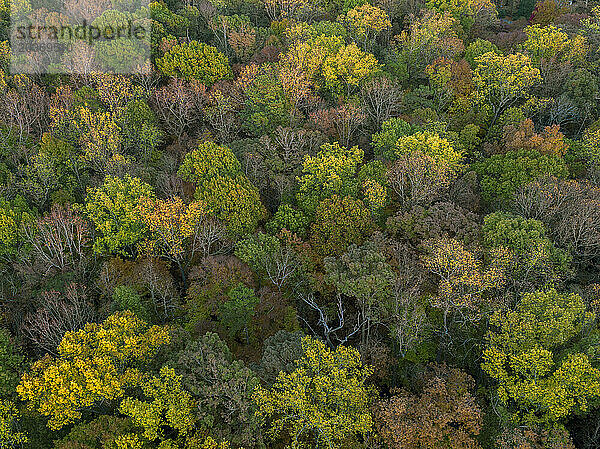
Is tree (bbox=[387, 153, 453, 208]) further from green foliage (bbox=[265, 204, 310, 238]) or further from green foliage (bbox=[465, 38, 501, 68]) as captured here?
green foliage (bbox=[465, 38, 501, 68])

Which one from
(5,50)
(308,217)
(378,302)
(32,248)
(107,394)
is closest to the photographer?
(107,394)

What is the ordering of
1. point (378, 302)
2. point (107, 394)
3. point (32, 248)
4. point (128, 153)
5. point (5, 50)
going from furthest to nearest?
point (5, 50) → point (128, 153) → point (32, 248) → point (378, 302) → point (107, 394)

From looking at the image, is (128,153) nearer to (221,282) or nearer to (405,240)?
(221,282)

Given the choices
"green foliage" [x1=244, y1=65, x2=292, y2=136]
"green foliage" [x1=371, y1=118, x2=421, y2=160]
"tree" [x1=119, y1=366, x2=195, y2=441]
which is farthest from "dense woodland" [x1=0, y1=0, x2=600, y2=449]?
"green foliage" [x1=244, y1=65, x2=292, y2=136]

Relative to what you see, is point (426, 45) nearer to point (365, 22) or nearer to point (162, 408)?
point (365, 22)

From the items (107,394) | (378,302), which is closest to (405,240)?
(378,302)
